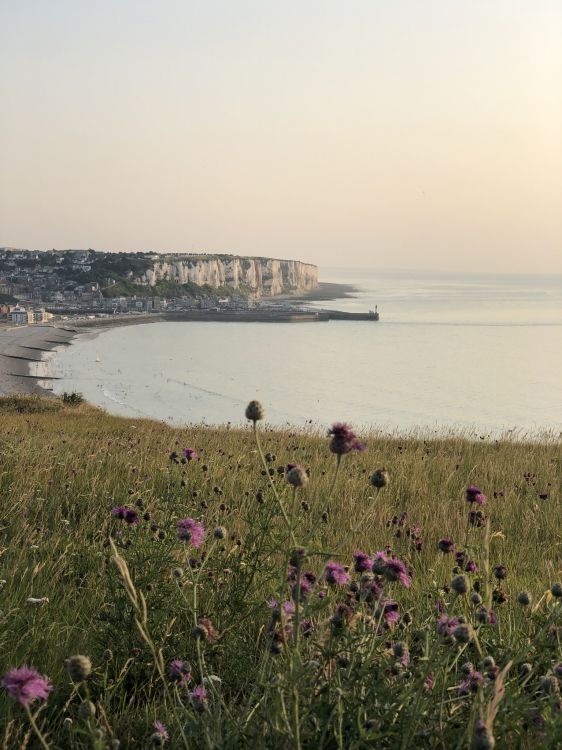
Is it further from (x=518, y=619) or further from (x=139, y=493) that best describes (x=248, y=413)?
(x=139, y=493)

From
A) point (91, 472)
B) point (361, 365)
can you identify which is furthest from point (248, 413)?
point (361, 365)

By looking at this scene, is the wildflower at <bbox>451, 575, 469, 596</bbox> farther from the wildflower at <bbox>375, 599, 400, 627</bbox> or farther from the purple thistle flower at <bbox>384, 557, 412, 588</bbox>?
the wildflower at <bbox>375, 599, 400, 627</bbox>

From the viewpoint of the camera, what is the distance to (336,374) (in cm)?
5525

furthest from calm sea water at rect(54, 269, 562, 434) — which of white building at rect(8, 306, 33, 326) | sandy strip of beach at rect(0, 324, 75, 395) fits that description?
white building at rect(8, 306, 33, 326)

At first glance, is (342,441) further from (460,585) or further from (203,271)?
(203,271)

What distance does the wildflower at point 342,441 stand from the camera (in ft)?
6.63

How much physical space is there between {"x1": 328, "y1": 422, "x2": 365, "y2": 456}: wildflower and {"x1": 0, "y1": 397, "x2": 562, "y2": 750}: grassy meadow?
0.12 metres

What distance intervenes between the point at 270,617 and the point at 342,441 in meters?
0.76

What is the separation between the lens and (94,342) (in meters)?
80.4

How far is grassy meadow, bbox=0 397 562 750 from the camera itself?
196 cm

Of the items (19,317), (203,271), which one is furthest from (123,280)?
(19,317)

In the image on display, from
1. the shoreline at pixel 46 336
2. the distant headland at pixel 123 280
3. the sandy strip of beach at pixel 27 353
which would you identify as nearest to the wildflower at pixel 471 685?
the shoreline at pixel 46 336

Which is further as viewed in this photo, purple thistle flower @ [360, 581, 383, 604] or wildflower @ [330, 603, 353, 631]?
purple thistle flower @ [360, 581, 383, 604]

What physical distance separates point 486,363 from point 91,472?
56684mm
